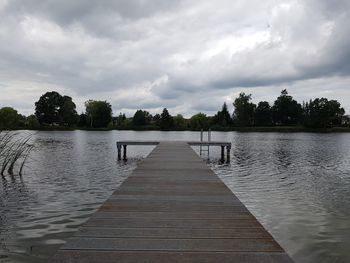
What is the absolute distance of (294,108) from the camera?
10700 centimetres

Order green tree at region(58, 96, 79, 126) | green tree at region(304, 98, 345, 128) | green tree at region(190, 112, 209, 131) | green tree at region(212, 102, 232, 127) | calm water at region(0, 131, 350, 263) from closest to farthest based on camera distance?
calm water at region(0, 131, 350, 263), green tree at region(304, 98, 345, 128), green tree at region(58, 96, 79, 126), green tree at region(212, 102, 232, 127), green tree at region(190, 112, 209, 131)

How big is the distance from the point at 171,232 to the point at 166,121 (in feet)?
326

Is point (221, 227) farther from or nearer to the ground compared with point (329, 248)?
farther from the ground

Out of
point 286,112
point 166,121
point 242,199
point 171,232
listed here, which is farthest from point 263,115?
point 171,232

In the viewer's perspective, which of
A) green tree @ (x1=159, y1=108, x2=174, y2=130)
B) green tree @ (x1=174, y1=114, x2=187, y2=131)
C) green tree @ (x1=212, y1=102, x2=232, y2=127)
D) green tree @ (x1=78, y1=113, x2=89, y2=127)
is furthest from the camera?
green tree @ (x1=174, y1=114, x2=187, y2=131)

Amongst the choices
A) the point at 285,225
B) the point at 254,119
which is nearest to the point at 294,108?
the point at 254,119

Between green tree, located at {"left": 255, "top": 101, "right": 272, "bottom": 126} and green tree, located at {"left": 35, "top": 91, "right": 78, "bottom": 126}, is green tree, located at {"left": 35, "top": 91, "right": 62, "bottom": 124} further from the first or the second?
green tree, located at {"left": 255, "top": 101, "right": 272, "bottom": 126}

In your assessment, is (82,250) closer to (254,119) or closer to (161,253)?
(161,253)

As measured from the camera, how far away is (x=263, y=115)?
108 m

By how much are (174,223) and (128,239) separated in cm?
97

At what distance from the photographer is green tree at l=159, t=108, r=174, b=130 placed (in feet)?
341

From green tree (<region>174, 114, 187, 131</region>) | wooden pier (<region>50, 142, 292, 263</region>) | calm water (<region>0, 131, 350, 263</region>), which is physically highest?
green tree (<region>174, 114, 187, 131</region>)

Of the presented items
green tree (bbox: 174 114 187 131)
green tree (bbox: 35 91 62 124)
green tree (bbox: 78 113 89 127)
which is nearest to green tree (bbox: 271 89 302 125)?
green tree (bbox: 174 114 187 131)

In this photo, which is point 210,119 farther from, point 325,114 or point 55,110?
point 55,110
